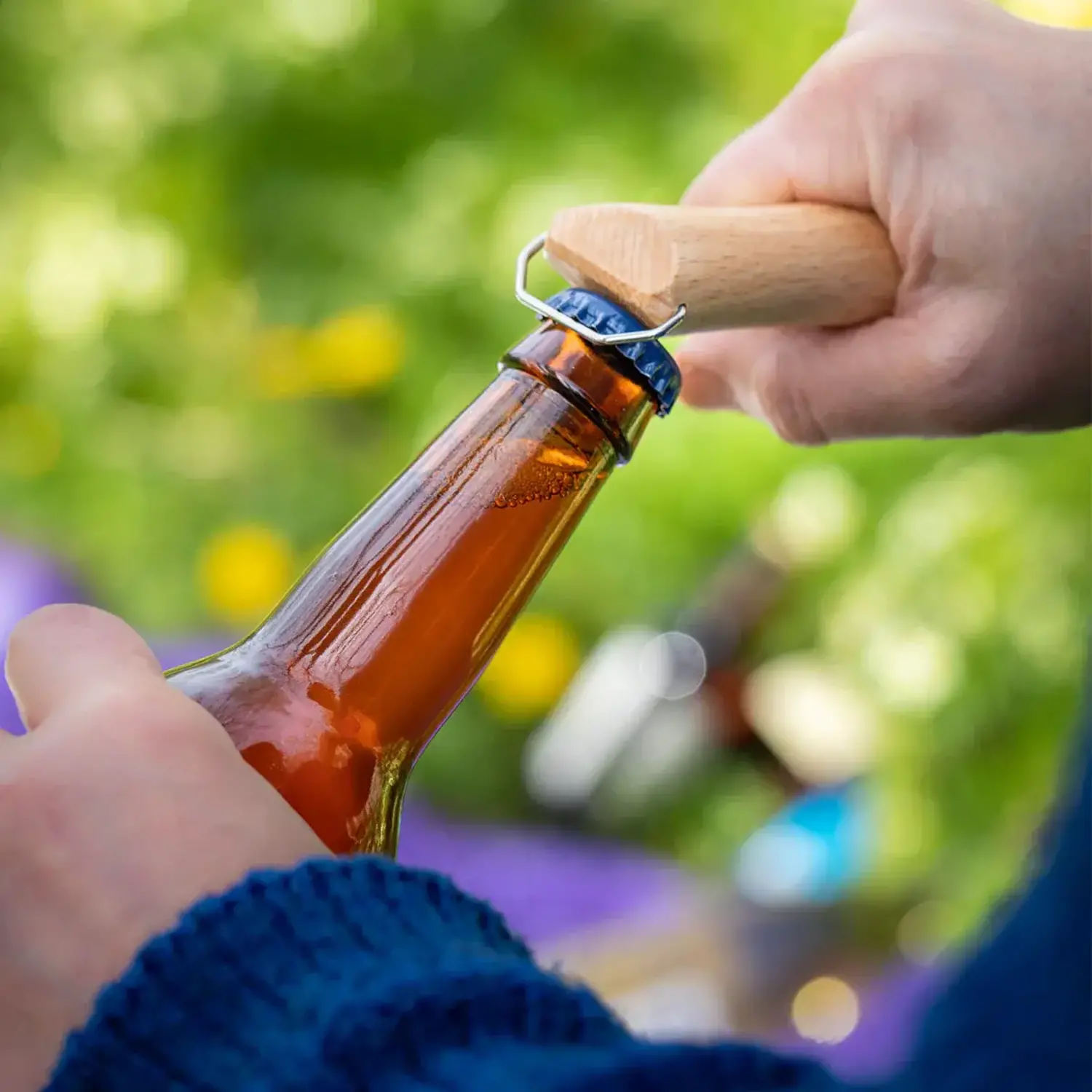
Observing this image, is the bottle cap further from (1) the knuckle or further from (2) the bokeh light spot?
(2) the bokeh light spot

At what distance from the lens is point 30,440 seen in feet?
3.47

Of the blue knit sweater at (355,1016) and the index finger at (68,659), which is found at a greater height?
the index finger at (68,659)

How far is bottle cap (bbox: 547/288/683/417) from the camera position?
1.12 feet

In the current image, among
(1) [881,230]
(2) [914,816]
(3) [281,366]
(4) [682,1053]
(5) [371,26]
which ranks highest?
(5) [371,26]

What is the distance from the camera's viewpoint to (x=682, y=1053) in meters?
0.23

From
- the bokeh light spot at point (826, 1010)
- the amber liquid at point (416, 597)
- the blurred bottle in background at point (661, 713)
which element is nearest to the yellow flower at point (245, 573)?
the blurred bottle in background at point (661, 713)

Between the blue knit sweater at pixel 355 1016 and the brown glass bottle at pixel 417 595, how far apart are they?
68mm

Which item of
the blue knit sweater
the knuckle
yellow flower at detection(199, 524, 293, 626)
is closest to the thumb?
the knuckle

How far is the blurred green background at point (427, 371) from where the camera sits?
87 centimetres

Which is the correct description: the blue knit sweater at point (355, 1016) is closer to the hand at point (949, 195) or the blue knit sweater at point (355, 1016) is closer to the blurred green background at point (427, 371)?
the hand at point (949, 195)

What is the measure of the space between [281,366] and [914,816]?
25.8 inches

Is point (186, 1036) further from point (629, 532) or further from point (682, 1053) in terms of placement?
point (629, 532)

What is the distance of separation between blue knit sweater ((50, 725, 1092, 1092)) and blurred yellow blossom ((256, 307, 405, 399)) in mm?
819

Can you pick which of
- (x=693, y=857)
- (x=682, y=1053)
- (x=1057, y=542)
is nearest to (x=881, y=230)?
(x=682, y=1053)
